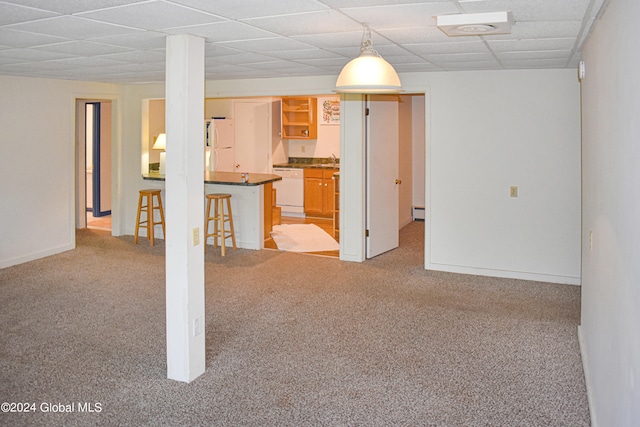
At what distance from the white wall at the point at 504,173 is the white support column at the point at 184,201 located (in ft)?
11.0

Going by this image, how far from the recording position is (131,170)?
27.4ft

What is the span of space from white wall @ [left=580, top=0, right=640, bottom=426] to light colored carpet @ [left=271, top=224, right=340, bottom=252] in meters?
4.58

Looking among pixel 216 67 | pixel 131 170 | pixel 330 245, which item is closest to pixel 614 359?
pixel 216 67

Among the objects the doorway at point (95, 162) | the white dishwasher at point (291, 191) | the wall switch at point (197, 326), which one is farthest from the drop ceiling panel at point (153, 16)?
the white dishwasher at point (291, 191)

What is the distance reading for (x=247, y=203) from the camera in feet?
25.7

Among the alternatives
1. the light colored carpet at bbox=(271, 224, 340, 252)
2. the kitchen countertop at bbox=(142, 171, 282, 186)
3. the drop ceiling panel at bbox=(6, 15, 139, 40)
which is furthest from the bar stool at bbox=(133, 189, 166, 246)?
the drop ceiling panel at bbox=(6, 15, 139, 40)

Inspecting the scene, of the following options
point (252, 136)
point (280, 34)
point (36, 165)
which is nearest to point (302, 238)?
point (252, 136)

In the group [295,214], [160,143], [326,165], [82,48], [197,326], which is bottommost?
[197,326]

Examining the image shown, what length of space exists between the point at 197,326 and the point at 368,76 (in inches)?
76.8

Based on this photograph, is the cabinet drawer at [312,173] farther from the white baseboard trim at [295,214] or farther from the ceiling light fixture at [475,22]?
the ceiling light fixture at [475,22]

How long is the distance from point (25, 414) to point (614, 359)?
10.1ft

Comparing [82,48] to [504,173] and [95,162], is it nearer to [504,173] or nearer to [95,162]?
[504,173]

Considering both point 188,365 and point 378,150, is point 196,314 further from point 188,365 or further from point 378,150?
point 378,150

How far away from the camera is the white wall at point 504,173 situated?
591cm
